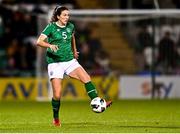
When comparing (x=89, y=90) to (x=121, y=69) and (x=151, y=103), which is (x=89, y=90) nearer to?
(x=151, y=103)

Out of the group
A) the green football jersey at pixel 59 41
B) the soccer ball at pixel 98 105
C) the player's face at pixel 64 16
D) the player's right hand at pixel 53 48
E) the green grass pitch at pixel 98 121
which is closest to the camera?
the green grass pitch at pixel 98 121

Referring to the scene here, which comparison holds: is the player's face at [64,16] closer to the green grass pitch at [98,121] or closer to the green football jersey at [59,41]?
the green football jersey at [59,41]

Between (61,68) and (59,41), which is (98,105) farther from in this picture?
(59,41)

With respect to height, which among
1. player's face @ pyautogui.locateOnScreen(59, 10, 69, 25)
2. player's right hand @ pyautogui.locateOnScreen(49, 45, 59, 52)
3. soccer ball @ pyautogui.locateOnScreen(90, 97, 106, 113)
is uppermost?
player's face @ pyautogui.locateOnScreen(59, 10, 69, 25)

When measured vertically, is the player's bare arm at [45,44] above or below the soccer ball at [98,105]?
above

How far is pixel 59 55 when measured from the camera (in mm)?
15906

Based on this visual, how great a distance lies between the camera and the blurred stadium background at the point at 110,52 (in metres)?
28.6

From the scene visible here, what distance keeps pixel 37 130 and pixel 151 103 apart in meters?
11.3

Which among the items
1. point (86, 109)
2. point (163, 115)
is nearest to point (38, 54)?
point (86, 109)

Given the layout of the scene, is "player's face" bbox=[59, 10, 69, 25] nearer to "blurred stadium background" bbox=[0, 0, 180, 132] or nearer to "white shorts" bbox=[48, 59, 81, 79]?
"white shorts" bbox=[48, 59, 81, 79]

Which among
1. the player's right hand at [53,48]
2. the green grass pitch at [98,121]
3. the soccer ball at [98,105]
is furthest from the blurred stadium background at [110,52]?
the player's right hand at [53,48]

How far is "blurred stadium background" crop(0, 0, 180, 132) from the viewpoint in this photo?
28594mm

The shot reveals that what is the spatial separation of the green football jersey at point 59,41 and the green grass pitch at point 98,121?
1.28m

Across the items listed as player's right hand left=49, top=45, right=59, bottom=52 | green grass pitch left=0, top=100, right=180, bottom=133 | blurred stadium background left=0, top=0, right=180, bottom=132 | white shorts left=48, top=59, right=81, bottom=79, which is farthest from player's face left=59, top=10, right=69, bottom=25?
blurred stadium background left=0, top=0, right=180, bottom=132
